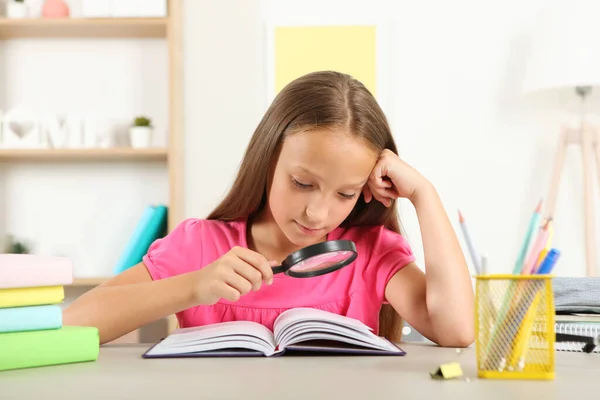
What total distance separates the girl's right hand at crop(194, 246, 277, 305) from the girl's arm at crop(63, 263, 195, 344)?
0.10m

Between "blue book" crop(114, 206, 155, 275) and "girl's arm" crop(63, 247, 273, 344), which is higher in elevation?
"girl's arm" crop(63, 247, 273, 344)

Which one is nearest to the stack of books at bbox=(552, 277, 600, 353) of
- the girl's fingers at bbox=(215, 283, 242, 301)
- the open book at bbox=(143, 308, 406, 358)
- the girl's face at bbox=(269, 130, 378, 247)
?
the open book at bbox=(143, 308, 406, 358)

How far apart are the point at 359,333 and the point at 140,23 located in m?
2.40

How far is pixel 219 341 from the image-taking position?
41.6 inches

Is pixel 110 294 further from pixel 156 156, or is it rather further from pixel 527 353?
pixel 156 156

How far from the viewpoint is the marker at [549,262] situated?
870mm

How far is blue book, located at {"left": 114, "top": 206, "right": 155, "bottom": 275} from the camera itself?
310 centimetres

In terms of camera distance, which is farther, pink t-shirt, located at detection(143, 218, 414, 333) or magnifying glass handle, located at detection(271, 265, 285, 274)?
pink t-shirt, located at detection(143, 218, 414, 333)

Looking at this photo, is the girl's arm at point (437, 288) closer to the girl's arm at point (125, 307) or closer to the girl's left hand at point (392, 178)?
the girl's left hand at point (392, 178)

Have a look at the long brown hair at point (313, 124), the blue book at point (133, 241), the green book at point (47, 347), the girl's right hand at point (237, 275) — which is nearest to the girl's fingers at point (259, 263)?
the girl's right hand at point (237, 275)

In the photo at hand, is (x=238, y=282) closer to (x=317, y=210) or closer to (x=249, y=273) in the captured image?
(x=249, y=273)

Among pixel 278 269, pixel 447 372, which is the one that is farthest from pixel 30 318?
pixel 447 372

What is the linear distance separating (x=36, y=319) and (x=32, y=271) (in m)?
0.06

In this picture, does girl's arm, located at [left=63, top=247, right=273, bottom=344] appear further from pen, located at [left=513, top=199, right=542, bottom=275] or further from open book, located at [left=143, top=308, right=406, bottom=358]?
pen, located at [left=513, top=199, right=542, bottom=275]
